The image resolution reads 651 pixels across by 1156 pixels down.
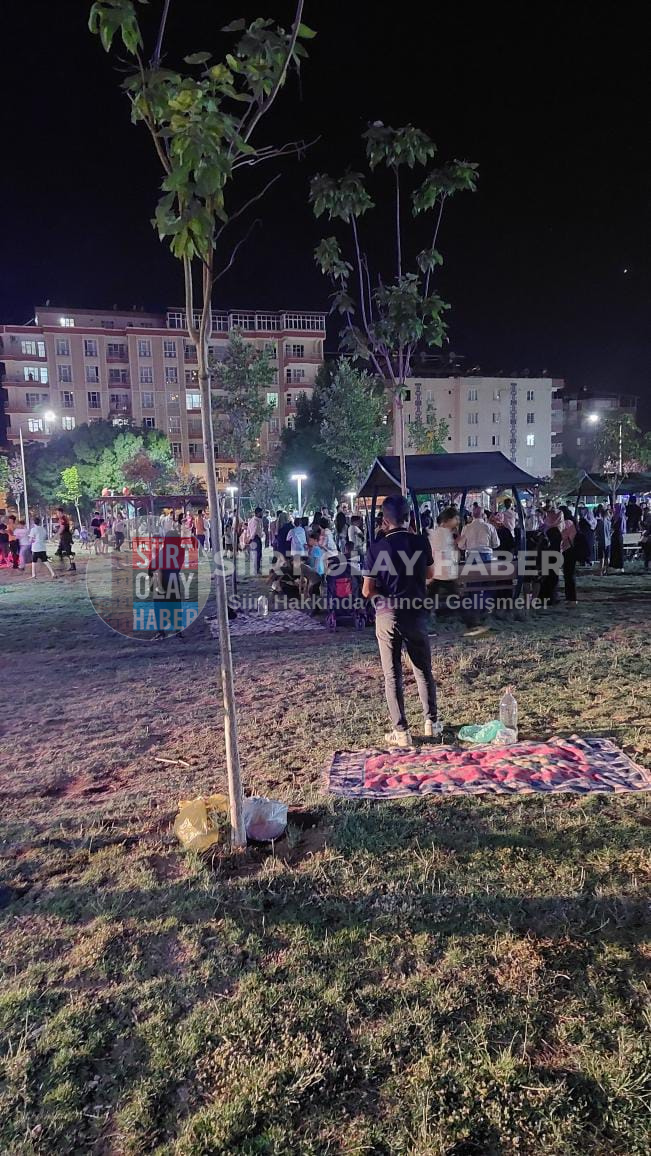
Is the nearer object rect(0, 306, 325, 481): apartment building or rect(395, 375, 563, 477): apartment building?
rect(0, 306, 325, 481): apartment building

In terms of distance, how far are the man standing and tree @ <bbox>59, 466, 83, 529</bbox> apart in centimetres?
4610

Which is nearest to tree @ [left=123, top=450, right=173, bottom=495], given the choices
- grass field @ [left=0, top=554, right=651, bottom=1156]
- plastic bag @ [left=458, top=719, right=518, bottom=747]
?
plastic bag @ [left=458, top=719, right=518, bottom=747]

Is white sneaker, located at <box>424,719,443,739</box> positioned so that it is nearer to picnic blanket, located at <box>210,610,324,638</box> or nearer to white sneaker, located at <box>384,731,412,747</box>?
white sneaker, located at <box>384,731,412,747</box>

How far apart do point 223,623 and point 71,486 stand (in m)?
50.0

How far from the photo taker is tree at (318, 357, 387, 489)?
136 ft

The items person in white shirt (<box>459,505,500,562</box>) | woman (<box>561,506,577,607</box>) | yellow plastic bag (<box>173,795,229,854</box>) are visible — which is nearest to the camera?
yellow plastic bag (<box>173,795,229,854</box>)

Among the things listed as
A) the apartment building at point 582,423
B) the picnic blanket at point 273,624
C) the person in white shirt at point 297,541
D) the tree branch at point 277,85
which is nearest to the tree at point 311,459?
the person in white shirt at point 297,541

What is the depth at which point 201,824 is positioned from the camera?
3830 mm

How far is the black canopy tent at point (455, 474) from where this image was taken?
11.9 m

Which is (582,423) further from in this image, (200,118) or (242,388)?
(200,118)

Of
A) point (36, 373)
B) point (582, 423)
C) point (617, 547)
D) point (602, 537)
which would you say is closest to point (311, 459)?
point (602, 537)

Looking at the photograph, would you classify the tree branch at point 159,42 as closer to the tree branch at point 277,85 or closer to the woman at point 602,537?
the tree branch at point 277,85

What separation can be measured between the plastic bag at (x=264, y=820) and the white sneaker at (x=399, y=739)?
61.1 inches

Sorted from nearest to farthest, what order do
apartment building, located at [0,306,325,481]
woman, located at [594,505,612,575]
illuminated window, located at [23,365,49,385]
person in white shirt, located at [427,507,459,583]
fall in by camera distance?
person in white shirt, located at [427,507,459,583] → woman, located at [594,505,612,575] → apartment building, located at [0,306,325,481] → illuminated window, located at [23,365,49,385]
